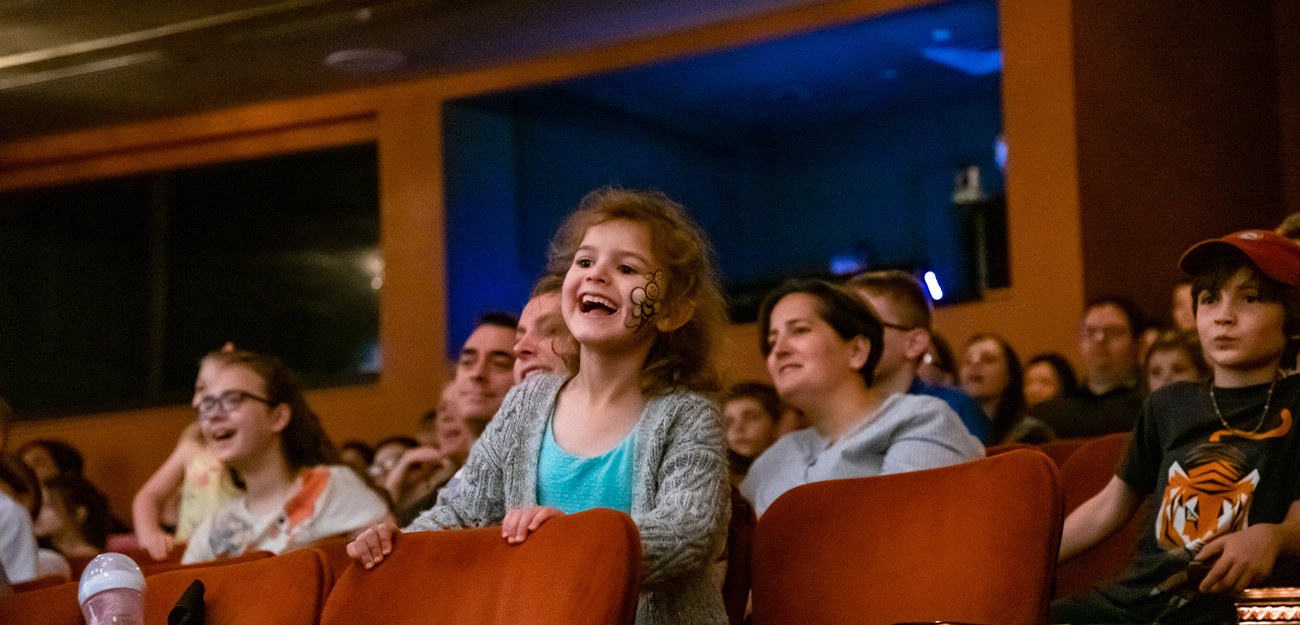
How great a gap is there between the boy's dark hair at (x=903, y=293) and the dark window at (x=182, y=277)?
15.1 ft

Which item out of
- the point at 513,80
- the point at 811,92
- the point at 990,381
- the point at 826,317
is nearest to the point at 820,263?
the point at 811,92

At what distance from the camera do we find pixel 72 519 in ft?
15.8

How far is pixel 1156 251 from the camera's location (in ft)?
20.4

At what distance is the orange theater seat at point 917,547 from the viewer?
76.8 inches

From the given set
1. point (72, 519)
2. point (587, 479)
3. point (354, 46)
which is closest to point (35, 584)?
point (587, 479)

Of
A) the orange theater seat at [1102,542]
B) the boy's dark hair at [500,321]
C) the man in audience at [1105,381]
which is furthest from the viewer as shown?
the man in audience at [1105,381]

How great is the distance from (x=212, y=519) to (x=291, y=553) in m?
1.58

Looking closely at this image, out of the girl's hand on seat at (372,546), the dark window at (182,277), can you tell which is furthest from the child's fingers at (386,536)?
the dark window at (182,277)

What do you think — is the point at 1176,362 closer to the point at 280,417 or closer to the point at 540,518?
the point at 280,417

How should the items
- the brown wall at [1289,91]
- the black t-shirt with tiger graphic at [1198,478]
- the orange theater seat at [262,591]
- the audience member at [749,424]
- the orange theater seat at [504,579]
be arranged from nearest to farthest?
1. the orange theater seat at [504,579]
2. the orange theater seat at [262,591]
3. the black t-shirt with tiger graphic at [1198,478]
4. the audience member at [749,424]
5. the brown wall at [1289,91]

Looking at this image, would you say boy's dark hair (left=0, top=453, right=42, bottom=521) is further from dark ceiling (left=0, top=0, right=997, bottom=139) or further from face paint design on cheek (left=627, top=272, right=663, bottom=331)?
dark ceiling (left=0, top=0, right=997, bottom=139)

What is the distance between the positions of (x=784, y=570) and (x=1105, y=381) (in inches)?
116

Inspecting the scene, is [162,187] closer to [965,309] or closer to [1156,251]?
[965,309]

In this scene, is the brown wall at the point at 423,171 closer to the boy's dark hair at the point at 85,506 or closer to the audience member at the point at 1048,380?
the audience member at the point at 1048,380
